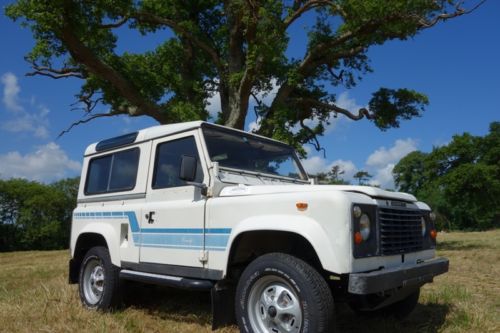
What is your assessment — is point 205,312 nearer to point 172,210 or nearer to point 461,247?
point 172,210

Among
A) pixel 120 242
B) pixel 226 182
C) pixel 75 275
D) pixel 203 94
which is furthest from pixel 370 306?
pixel 203 94

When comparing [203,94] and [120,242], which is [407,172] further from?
[120,242]

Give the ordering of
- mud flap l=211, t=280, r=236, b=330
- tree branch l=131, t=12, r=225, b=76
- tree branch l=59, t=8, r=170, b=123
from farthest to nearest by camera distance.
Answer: tree branch l=131, t=12, r=225, b=76
tree branch l=59, t=8, r=170, b=123
mud flap l=211, t=280, r=236, b=330

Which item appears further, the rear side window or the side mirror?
the rear side window

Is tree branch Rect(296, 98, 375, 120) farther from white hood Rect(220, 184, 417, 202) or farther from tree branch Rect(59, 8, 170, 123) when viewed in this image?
white hood Rect(220, 184, 417, 202)

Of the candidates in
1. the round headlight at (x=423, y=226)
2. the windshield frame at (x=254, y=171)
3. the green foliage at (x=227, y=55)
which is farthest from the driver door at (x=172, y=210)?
the green foliage at (x=227, y=55)

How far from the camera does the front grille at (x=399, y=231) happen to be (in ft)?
14.0

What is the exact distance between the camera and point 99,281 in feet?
21.1

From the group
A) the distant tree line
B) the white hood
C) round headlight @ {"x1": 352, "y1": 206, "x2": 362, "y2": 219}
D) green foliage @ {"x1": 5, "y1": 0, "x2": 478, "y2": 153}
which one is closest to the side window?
the white hood

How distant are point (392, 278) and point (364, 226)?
19.6 inches

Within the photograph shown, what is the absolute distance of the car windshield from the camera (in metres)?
5.46

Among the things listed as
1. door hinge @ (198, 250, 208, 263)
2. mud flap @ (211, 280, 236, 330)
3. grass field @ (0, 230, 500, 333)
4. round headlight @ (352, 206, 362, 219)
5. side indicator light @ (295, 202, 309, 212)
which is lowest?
grass field @ (0, 230, 500, 333)

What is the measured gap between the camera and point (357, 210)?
3.97m

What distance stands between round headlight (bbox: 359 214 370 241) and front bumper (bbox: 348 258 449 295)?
325 mm
